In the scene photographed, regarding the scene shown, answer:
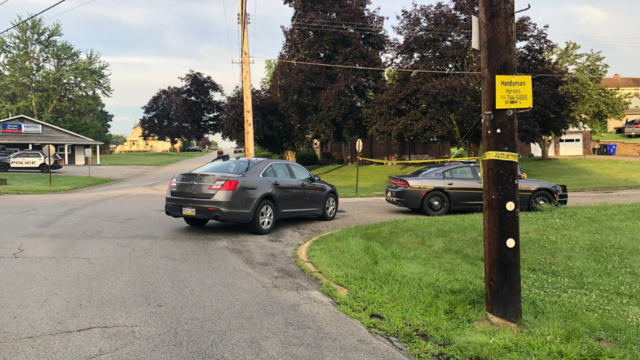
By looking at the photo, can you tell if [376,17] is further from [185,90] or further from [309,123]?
[185,90]

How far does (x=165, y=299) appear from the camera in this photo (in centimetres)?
526

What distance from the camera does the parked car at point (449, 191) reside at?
12.6 metres

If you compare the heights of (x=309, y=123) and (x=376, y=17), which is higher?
(x=376, y=17)

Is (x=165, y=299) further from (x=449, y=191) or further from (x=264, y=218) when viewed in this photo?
(x=449, y=191)

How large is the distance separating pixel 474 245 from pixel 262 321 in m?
4.35

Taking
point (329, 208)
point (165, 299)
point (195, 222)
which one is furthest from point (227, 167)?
point (165, 299)

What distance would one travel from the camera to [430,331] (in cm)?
436

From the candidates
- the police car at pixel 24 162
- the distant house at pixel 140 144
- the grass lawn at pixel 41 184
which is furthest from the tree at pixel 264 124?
the distant house at pixel 140 144

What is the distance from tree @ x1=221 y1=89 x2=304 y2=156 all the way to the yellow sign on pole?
29.6 meters

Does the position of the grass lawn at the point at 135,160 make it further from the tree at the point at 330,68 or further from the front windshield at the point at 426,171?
the front windshield at the point at 426,171

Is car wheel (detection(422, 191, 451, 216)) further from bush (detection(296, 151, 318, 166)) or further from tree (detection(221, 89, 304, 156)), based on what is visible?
bush (detection(296, 151, 318, 166))

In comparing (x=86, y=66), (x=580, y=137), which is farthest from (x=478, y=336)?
(x=86, y=66)

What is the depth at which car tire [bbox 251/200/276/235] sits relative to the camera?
9.20 m

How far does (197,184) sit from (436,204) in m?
6.81
